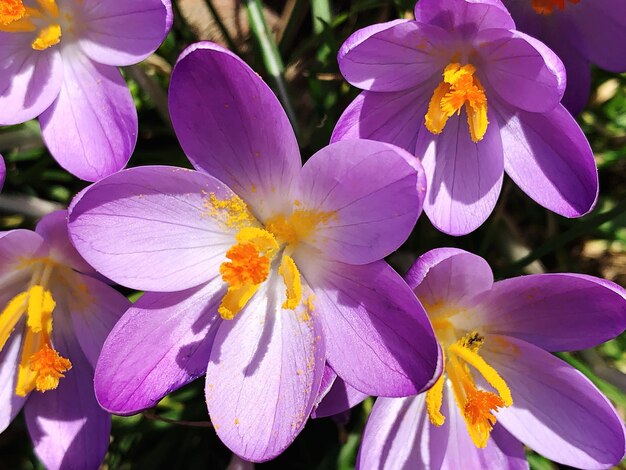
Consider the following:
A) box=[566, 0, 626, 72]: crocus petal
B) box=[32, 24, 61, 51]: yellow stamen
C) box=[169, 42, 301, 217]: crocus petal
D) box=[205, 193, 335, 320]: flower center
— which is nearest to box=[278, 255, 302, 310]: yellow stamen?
box=[205, 193, 335, 320]: flower center

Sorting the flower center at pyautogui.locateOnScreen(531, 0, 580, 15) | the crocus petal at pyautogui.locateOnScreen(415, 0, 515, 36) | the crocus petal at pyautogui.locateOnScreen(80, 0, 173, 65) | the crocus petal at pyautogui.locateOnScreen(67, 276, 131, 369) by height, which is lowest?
the crocus petal at pyautogui.locateOnScreen(67, 276, 131, 369)

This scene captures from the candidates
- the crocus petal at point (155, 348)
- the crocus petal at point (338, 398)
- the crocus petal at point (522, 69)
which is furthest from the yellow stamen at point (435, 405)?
the crocus petal at point (522, 69)

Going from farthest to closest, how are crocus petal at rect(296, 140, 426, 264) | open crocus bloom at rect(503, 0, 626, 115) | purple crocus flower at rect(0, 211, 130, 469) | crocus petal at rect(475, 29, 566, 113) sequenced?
open crocus bloom at rect(503, 0, 626, 115), purple crocus flower at rect(0, 211, 130, 469), crocus petal at rect(475, 29, 566, 113), crocus petal at rect(296, 140, 426, 264)

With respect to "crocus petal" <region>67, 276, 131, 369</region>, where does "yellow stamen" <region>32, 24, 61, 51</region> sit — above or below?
above

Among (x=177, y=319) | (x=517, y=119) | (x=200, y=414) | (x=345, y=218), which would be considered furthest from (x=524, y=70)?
(x=200, y=414)

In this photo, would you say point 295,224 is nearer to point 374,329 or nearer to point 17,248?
point 374,329

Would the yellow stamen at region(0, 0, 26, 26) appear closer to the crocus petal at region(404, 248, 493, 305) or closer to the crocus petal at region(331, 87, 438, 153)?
the crocus petal at region(331, 87, 438, 153)
